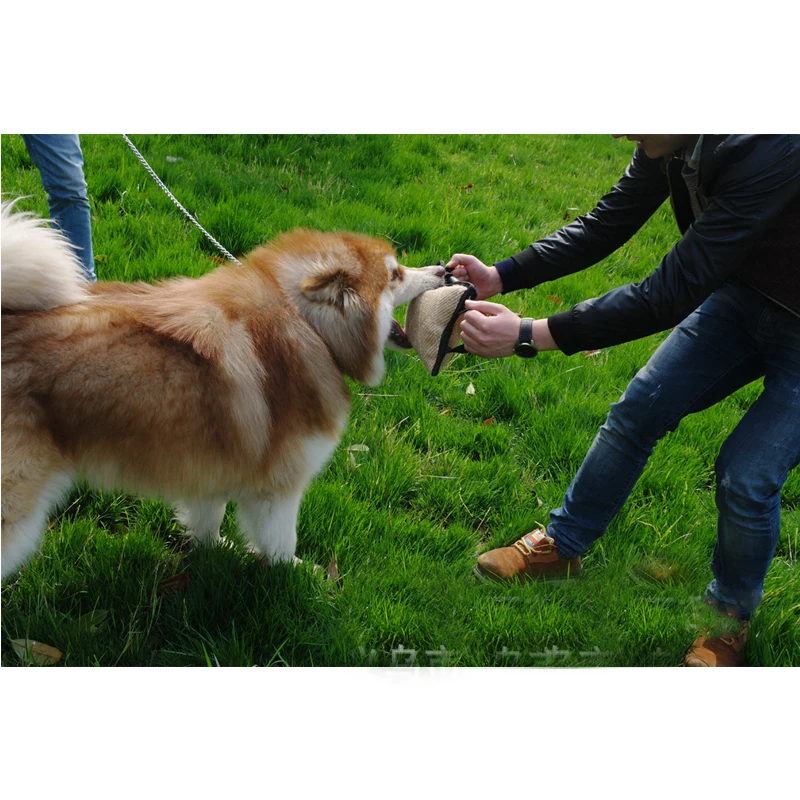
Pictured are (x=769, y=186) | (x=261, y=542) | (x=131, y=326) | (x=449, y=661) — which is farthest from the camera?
(x=261, y=542)

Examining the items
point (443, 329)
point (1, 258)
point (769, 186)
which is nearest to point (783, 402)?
point (769, 186)

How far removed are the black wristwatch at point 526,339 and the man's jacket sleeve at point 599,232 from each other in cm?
64

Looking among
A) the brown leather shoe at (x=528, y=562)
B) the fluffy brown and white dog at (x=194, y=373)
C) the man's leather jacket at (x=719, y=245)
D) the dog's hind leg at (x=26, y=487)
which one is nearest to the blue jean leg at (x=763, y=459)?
the man's leather jacket at (x=719, y=245)

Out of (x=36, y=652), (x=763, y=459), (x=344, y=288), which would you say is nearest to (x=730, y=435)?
(x=763, y=459)

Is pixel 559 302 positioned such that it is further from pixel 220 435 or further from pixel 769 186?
pixel 220 435

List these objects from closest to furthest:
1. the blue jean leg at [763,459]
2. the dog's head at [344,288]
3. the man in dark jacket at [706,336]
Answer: the man in dark jacket at [706,336] < the blue jean leg at [763,459] < the dog's head at [344,288]

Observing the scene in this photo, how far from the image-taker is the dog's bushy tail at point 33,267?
6.56ft

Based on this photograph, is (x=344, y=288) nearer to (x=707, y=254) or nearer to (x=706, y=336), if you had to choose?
(x=707, y=254)

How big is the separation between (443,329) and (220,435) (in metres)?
0.97

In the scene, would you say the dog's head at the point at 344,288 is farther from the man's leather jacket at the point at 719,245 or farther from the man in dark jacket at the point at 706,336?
the man's leather jacket at the point at 719,245

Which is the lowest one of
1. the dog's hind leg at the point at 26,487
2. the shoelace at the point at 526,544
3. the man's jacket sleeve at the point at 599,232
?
the shoelace at the point at 526,544

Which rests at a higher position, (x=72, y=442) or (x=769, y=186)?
(x=769, y=186)

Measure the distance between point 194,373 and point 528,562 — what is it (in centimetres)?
161
